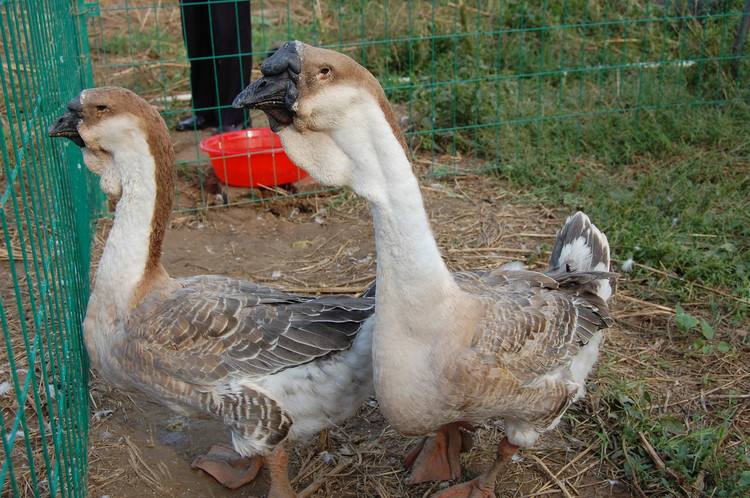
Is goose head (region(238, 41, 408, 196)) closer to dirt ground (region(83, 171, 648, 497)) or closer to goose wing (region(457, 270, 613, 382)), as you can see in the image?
goose wing (region(457, 270, 613, 382))

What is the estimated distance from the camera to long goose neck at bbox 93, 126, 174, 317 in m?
3.05

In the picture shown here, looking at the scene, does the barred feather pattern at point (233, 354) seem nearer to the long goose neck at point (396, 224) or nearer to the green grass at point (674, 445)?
the long goose neck at point (396, 224)

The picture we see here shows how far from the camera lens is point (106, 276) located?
→ 307 cm

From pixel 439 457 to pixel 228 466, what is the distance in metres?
0.98

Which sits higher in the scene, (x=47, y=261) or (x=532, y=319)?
(x=47, y=261)

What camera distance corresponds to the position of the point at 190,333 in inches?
117

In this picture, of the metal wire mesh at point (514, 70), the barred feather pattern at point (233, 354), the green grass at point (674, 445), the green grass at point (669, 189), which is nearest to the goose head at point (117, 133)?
the barred feather pattern at point (233, 354)

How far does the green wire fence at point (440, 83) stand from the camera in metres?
3.34

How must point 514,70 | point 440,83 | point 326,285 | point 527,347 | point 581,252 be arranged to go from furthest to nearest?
point 514,70, point 440,83, point 326,285, point 581,252, point 527,347

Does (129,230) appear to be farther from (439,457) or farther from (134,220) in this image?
(439,457)

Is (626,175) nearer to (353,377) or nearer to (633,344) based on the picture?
(633,344)

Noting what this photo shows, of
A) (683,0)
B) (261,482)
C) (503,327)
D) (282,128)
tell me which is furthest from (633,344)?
(683,0)

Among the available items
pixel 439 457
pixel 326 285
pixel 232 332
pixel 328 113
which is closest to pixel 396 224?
pixel 328 113

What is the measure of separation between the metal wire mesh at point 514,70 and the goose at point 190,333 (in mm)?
2719
